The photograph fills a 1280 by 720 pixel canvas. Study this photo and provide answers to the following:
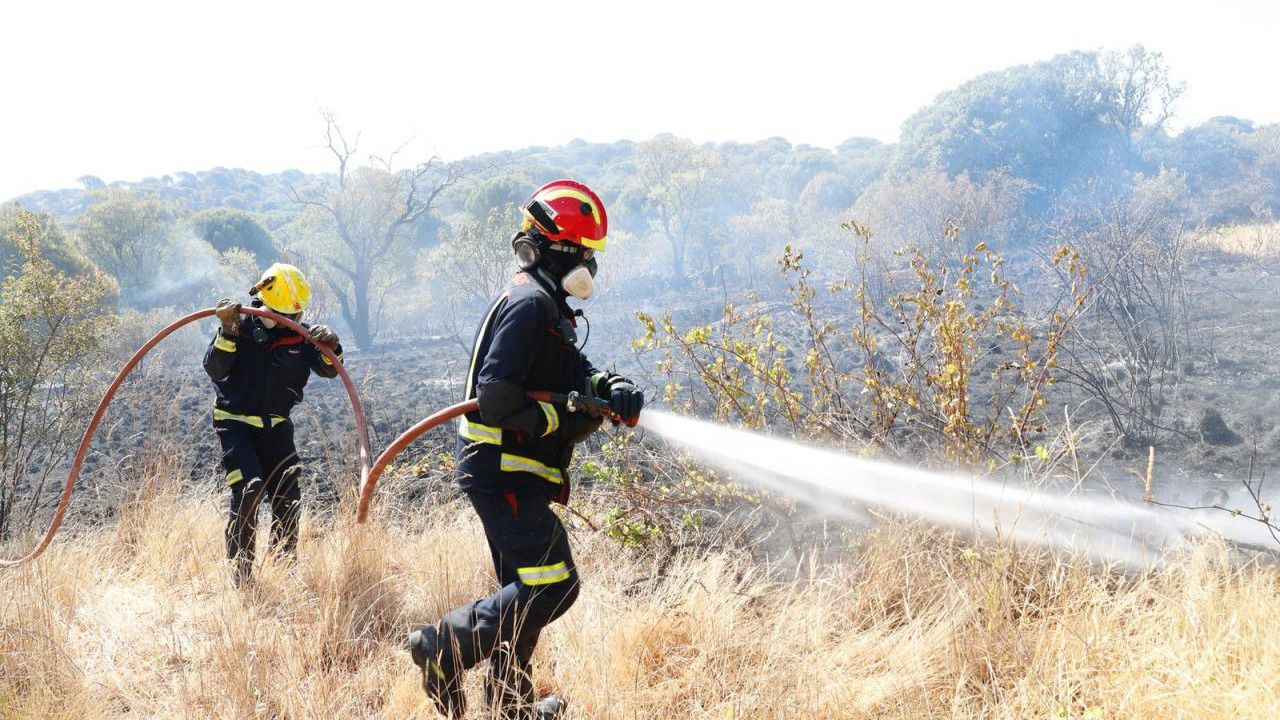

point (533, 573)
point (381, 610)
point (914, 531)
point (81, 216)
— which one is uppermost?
point (81, 216)

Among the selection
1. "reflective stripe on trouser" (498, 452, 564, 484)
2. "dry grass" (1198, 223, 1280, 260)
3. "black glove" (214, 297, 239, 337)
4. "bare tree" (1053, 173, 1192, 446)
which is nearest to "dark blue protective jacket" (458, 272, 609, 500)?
"reflective stripe on trouser" (498, 452, 564, 484)

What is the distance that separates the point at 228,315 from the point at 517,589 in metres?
2.32

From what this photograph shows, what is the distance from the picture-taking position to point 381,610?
3455 mm

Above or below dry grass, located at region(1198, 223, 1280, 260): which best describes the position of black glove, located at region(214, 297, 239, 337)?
above

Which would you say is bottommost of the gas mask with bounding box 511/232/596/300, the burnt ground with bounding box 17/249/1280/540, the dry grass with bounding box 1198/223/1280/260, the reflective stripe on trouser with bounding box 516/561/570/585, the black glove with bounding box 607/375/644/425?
Answer: the burnt ground with bounding box 17/249/1280/540

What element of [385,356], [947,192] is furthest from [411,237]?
[947,192]

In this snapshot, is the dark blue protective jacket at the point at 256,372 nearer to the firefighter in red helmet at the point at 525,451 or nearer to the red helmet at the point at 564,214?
the firefighter in red helmet at the point at 525,451

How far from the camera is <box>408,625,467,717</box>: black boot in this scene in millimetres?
2332

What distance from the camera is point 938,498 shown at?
11.1 feet

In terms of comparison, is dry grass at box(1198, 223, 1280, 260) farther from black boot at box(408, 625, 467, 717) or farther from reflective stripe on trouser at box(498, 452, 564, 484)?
black boot at box(408, 625, 467, 717)

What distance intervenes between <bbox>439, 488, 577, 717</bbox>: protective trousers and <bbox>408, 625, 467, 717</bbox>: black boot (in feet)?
0.06

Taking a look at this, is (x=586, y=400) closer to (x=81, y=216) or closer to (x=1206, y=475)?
(x=1206, y=475)

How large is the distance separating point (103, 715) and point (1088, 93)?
33.5 m

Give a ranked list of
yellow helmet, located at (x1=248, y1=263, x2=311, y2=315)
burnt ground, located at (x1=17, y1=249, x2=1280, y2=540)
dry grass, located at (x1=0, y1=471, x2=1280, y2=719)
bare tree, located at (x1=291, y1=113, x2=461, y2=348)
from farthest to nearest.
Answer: bare tree, located at (x1=291, y1=113, x2=461, y2=348), burnt ground, located at (x1=17, y1=249, x2=1280, y2=540), yellow helmet, located at (x1=248, y1=263, x2=311, y2=315), dry grass, located at (x1=0, y1=471, x2=1280, y2=719)
